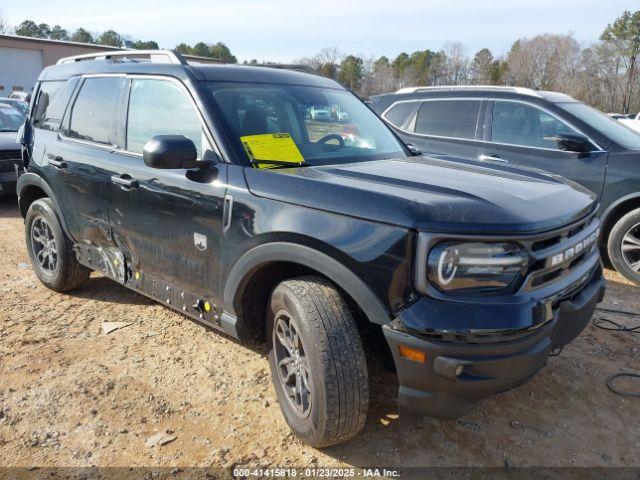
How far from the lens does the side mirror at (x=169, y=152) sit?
271 centimetres

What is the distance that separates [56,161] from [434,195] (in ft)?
10.4

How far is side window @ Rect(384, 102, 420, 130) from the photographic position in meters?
6.69

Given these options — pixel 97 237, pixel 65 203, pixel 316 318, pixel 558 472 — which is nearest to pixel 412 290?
pixel 316 318

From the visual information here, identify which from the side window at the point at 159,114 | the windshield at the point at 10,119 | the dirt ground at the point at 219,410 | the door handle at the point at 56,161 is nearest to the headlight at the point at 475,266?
the dirt ground at the point at 219,410

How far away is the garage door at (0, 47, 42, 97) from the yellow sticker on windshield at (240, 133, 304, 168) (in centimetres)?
4249

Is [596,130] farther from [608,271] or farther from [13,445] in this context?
[13,445]

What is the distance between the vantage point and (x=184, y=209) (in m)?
3.06

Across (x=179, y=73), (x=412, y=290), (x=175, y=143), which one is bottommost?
(x=412, y=290)

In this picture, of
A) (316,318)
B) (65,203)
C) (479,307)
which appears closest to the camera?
(479,307)

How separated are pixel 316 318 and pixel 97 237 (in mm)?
2239

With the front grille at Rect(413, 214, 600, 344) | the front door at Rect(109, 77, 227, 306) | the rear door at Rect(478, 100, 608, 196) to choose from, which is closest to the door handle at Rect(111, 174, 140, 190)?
the front door at Rect(109, 77, 227, 306)

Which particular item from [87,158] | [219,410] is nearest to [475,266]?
[219,410]

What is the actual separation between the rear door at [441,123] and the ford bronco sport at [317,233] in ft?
8.17

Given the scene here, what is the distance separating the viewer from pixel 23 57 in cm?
4053
